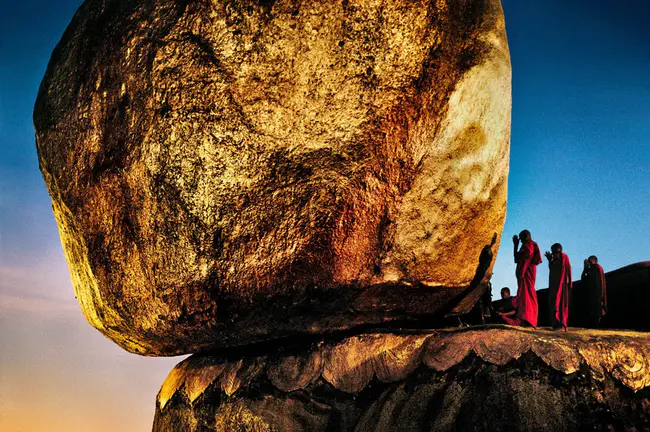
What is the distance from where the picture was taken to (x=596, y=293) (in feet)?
13.6

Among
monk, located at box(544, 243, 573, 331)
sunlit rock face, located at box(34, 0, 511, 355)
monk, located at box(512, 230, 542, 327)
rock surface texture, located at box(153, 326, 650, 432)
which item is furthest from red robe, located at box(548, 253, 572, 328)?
sunlit rock face, located at box(34, 0, 511, 355)

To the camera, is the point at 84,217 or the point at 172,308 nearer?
the point at 172,308

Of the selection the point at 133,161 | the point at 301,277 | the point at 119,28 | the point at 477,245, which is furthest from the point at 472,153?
the point at 119,28

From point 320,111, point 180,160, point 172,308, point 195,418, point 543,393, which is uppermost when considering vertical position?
point 320,111

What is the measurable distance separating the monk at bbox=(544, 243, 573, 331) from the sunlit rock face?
89 centimetres

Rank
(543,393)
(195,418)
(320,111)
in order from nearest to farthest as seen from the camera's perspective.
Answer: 1. (543,393)
2. (320,111)
3. (195,418)

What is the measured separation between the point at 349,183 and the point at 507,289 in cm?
470

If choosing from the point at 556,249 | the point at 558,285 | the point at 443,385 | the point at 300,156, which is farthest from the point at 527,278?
the point at 300,156

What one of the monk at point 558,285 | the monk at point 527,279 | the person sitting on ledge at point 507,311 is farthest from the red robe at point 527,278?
the person sitting on ledge at point 507,311

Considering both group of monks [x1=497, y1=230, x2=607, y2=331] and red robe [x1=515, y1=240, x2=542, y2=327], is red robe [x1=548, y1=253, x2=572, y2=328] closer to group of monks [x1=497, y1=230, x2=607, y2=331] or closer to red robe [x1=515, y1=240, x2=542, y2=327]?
group of monks [x1=497, y1=230, x2=607, y2=331]

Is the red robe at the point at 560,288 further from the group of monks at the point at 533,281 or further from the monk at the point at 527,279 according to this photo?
the monk at the point at 527,279

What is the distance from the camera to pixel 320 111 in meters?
2.42

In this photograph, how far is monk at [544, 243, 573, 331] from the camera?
3.28 metres

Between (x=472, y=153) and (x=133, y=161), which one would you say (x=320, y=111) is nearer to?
(x=472, y=153)
